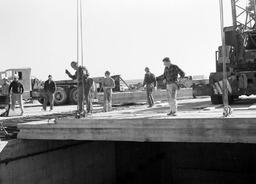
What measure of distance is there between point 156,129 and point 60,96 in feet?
54.6

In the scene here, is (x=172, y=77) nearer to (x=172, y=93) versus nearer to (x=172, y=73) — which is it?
(x=172, y=73)

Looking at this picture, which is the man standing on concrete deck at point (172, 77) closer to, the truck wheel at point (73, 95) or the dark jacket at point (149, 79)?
the dark jacket at point (149, 79)

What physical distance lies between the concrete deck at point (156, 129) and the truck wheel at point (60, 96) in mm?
14267

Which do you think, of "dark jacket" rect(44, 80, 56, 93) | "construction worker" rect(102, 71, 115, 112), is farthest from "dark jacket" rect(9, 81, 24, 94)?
"construction worker" rect(102, 71, 115, 112)

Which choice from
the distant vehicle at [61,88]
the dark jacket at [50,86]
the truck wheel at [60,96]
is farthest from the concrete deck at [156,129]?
the truck wheel at [60,96]

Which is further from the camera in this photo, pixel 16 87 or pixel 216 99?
pixel 216 99

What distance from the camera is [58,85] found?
24688mm

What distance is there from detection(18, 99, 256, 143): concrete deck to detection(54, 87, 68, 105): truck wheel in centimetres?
1427

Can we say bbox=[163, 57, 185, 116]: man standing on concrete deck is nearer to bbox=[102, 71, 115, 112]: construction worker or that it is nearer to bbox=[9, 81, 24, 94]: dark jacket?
bbox=[102, 71, 115, 112]: construction worker

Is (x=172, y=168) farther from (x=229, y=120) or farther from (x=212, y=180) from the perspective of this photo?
(x=229, y=120)

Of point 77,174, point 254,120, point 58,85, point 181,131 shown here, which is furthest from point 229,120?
point 58,85

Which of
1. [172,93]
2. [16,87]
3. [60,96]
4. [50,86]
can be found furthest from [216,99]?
[60,96]

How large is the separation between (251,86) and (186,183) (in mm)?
4292

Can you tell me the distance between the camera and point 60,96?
24.0 metres
